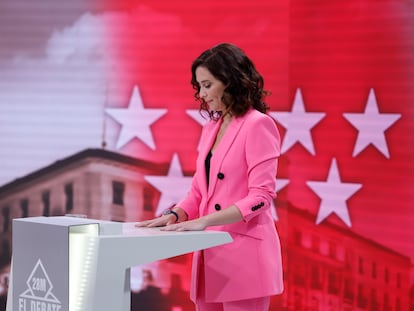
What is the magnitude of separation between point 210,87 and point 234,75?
10 centimetres

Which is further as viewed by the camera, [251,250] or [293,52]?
[293,52]

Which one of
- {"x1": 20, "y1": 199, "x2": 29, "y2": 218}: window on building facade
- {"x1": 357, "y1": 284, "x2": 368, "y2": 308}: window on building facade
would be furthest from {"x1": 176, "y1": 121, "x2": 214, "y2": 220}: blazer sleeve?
{"x1": 20, "y1": 199, "x2": 29, "y2": 218}: window on building facade

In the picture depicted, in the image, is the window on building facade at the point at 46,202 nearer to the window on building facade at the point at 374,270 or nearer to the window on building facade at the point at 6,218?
the window on building facade at the point at 6,218

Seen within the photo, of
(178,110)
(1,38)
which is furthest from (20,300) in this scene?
(1,38)

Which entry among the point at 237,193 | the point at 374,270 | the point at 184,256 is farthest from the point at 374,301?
the point at 237,193

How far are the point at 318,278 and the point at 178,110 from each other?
47.2 inches

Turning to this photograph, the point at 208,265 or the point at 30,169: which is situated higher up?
the point at 30,169

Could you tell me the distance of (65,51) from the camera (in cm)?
399

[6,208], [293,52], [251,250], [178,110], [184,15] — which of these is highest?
[184,15]

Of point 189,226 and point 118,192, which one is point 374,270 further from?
point 189,226

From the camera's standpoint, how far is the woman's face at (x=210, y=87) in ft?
7.88

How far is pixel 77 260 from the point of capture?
6.54ft

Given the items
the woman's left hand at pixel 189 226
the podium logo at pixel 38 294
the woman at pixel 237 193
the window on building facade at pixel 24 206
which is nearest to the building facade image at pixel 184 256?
the window on building facade at pixel 24 206

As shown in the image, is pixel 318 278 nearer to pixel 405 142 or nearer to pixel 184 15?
pixel 405 142
